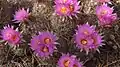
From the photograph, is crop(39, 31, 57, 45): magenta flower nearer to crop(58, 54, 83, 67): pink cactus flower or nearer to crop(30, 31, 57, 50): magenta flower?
crop(30, 31, 57, 50): magenta flower

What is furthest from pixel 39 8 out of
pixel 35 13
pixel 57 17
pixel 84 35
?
pixel 84 35

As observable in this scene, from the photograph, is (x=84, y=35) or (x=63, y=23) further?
(x=63, y=23)

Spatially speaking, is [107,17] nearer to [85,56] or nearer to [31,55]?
[85,56]

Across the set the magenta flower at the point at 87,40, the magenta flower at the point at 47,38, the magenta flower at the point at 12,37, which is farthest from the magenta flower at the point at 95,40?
the magenta flower at the point at 12,37

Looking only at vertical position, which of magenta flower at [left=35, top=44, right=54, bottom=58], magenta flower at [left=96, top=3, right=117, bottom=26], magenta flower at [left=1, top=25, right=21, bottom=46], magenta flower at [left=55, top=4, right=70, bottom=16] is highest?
magenta flower at [left=55, top=4, right=70, bottom=16]

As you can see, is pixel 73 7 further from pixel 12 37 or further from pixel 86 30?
pixel 12 37

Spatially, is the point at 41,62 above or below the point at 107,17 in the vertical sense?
below

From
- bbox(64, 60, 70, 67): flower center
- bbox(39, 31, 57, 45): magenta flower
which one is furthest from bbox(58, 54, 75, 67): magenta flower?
bbox(39, 31, 57, 45): magenta flower

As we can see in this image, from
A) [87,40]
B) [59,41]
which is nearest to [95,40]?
[87,40]
